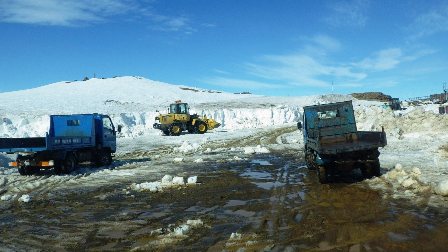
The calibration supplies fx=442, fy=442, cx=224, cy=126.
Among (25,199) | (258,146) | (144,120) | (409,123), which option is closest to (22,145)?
(25,199)

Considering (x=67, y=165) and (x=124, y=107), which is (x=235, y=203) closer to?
(x=67, y=165)

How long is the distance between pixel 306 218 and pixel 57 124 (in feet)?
44.7

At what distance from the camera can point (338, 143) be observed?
42.7ft

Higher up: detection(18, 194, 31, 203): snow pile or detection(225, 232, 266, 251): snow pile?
detection(18, 194, 31, 203): snow pile

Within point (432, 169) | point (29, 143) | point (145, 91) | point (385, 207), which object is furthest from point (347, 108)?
point (145, 91)

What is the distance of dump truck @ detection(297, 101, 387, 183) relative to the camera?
11766 millimetres

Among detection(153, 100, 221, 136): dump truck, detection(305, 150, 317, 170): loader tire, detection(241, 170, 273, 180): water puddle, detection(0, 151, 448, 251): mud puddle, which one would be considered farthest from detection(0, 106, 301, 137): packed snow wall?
detection(0, 151, 448, 251): mud puddle

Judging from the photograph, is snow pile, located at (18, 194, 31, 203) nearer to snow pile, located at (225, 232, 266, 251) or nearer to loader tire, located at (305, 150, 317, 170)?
snow pile, located at (225, 232, 266, 251)

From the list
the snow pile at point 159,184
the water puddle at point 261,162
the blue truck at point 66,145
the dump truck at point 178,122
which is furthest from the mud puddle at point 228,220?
the dump truck at point 178,122

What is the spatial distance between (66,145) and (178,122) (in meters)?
22.3

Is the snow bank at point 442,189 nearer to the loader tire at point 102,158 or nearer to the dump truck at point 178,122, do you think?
the loader tire at point 102,158

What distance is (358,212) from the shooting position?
838cm

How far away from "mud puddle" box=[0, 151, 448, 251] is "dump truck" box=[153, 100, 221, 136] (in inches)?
1027

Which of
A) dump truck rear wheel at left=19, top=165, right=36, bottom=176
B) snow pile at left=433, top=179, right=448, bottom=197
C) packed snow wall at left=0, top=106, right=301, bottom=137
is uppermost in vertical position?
packed snow wall at left=0, top=106, right=301, bottom=137
